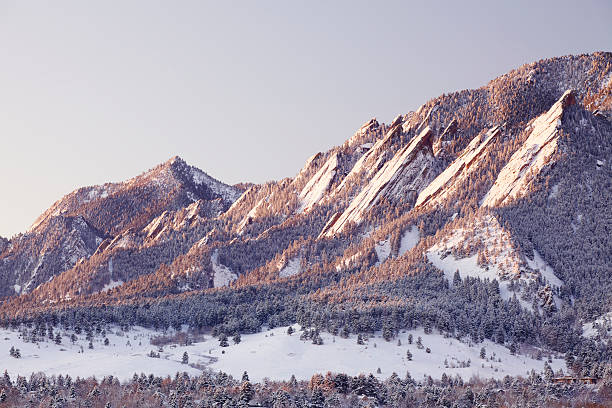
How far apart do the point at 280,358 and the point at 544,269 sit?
217 ft

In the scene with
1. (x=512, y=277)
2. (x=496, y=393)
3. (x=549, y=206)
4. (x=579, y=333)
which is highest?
(x=549, y=206)

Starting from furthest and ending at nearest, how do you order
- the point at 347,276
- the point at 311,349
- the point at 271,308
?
the point at 347,276, the point at 271,308, the point at 311,349

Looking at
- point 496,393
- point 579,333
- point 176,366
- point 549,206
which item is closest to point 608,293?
point 579,333

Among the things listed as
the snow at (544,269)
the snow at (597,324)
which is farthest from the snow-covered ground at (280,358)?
the snow at (544,269)

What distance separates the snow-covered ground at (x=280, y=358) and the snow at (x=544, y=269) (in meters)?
28.2

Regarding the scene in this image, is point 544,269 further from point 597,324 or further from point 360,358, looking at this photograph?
point 360,358

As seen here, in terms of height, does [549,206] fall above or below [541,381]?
above

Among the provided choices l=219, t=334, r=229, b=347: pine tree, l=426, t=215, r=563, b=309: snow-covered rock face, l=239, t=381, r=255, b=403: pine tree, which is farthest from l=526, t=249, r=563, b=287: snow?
l=239, t=381, r=255, b=403: pine tree

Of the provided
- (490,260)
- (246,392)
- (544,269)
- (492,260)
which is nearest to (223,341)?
(246,392)

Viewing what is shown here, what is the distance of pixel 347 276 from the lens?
195875mm

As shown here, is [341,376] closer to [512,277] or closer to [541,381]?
[541,381]

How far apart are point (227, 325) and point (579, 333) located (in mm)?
68249

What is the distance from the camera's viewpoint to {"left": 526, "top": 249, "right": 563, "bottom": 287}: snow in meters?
172

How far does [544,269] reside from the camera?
17438cm
